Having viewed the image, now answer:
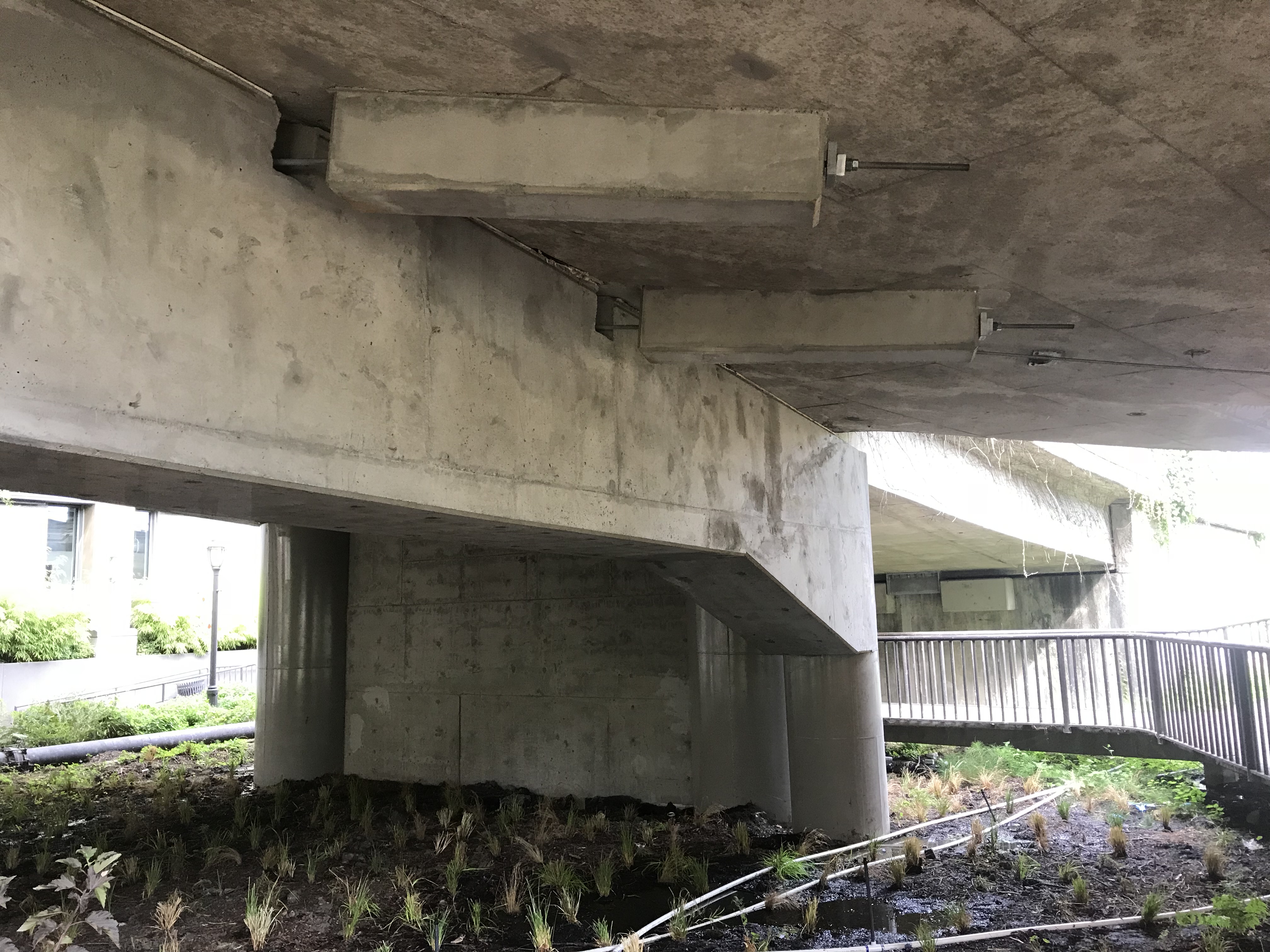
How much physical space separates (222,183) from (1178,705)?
10.9 meters

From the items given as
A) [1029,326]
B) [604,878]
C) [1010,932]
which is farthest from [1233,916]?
[604,878]

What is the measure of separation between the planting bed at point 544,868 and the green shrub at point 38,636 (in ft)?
37.6

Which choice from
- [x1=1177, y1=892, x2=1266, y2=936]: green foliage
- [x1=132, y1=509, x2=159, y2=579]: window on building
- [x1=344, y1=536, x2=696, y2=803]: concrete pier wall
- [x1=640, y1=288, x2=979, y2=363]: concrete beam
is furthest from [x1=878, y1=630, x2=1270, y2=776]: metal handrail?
[x1=132, y1=509, x2=159, y2=579]: window on building

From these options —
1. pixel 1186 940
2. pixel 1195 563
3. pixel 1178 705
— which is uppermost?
pixel 1195 563

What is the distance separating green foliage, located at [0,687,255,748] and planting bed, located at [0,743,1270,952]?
17.2 ft

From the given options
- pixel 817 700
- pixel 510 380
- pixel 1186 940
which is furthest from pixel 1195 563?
pixel 510 380

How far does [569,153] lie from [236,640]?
30.3 meters

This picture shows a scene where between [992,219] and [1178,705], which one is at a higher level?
[992,219]

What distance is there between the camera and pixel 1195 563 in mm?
23797

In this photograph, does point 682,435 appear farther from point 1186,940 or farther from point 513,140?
point 1186,940

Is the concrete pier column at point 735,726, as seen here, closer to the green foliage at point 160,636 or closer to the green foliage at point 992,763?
the green foliage at point 992,763

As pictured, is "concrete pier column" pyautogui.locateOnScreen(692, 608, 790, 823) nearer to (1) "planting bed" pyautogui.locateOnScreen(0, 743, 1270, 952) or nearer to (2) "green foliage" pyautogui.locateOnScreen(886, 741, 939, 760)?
(1) "planting bed" pyautogui.locateOnScreen(0, 743, 1270, 952)

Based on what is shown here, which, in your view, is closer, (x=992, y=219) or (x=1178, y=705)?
(x=992, y=219)

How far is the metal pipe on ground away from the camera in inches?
544
